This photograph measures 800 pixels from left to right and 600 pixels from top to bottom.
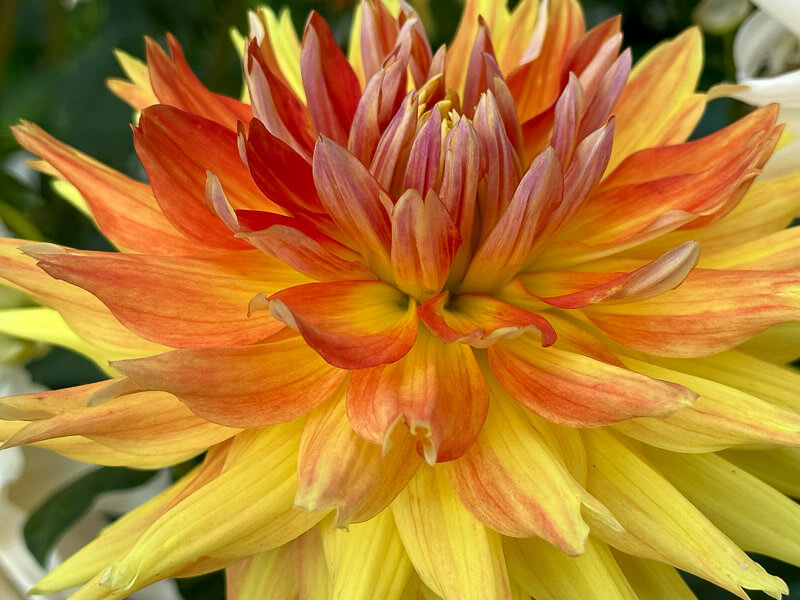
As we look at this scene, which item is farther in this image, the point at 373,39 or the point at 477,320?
the point at 373,39

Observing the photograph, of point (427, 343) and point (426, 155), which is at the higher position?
point (426, 155)

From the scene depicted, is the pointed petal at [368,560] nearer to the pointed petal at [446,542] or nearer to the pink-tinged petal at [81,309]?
the pointed petal at [446,542]

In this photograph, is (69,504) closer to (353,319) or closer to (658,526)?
(353,319)

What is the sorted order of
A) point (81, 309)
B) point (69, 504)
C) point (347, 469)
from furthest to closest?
point (69, 504) → point (81, 309) → point (347, 469)

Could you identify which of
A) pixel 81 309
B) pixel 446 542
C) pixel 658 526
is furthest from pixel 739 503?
pixel 81 309

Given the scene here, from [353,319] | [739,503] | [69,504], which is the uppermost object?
[353,319]

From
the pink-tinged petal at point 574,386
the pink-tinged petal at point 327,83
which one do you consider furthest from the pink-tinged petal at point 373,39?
the pink-tinged petal at point 574,386

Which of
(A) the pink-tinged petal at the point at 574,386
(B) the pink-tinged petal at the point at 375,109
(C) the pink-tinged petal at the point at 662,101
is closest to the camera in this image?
(A) the pink-tinged petal at the point at 574,386

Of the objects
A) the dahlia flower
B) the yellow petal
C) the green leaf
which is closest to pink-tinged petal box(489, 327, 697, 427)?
the dahlia flower
